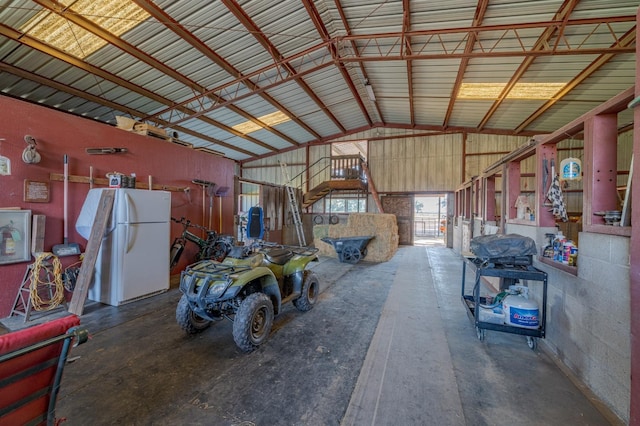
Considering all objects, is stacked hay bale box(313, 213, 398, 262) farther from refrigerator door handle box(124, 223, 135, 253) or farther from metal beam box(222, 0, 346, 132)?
refrigerator door handle box(124, 223, 135, 253)

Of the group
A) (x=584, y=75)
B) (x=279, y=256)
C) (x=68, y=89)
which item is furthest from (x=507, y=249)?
(x=68, y=89)

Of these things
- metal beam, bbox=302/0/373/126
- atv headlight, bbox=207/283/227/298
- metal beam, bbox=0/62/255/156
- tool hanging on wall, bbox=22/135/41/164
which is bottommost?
atv headlight, bbox=207/283/227/298

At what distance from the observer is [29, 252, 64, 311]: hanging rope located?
10.4 feet

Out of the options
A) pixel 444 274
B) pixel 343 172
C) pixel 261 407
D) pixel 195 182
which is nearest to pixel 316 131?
pixel 343 172

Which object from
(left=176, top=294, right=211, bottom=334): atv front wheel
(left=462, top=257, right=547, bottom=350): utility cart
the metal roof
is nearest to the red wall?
the metal roof

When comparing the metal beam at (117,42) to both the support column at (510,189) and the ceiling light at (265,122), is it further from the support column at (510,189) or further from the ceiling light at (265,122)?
the support column at (510,189)

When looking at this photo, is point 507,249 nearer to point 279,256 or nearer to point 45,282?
point 279,256

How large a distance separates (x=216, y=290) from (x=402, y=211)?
10388mm

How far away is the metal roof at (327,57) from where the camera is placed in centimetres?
462

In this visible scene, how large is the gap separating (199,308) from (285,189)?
7.70 meters

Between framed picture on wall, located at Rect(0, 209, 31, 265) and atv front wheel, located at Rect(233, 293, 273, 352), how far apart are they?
3080mm

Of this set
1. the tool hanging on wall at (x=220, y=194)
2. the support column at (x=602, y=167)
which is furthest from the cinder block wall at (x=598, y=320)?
the tool hanging on wall at (x=220, y=194)

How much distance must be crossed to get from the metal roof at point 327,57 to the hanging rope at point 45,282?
3846 mm

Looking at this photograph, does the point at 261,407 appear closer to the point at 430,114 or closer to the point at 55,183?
the point at 55,183
